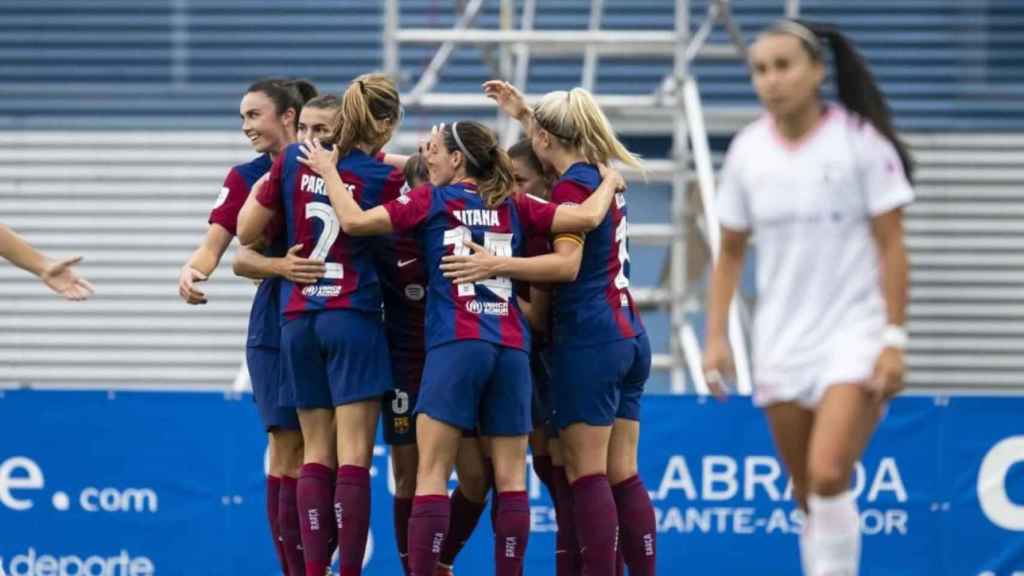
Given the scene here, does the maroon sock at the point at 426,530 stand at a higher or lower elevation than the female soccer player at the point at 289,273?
lower

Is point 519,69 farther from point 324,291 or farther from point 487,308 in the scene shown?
point 487,308

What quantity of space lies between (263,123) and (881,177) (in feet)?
8.75

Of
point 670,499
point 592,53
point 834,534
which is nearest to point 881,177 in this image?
point 834,534

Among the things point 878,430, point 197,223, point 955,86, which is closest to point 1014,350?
point 955,86

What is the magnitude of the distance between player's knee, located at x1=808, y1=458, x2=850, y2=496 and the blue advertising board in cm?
340

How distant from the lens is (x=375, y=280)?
5848 millimetres

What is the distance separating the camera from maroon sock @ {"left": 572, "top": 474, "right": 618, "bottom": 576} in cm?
577

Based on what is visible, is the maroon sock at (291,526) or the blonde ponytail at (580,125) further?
the maroon sock at (291,526)

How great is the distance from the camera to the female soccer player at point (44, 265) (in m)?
5.22

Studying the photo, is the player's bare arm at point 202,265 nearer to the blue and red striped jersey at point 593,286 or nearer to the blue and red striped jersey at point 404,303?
the blue and red striped jersey at point 404,303

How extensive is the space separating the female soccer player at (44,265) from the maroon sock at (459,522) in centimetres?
167

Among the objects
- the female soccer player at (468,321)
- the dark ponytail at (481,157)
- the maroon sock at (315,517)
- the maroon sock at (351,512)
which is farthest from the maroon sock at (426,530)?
the dark ponytail at (481,157)

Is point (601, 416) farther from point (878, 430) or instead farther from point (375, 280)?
point (878, 430)

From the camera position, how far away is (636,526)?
19.7 feet
